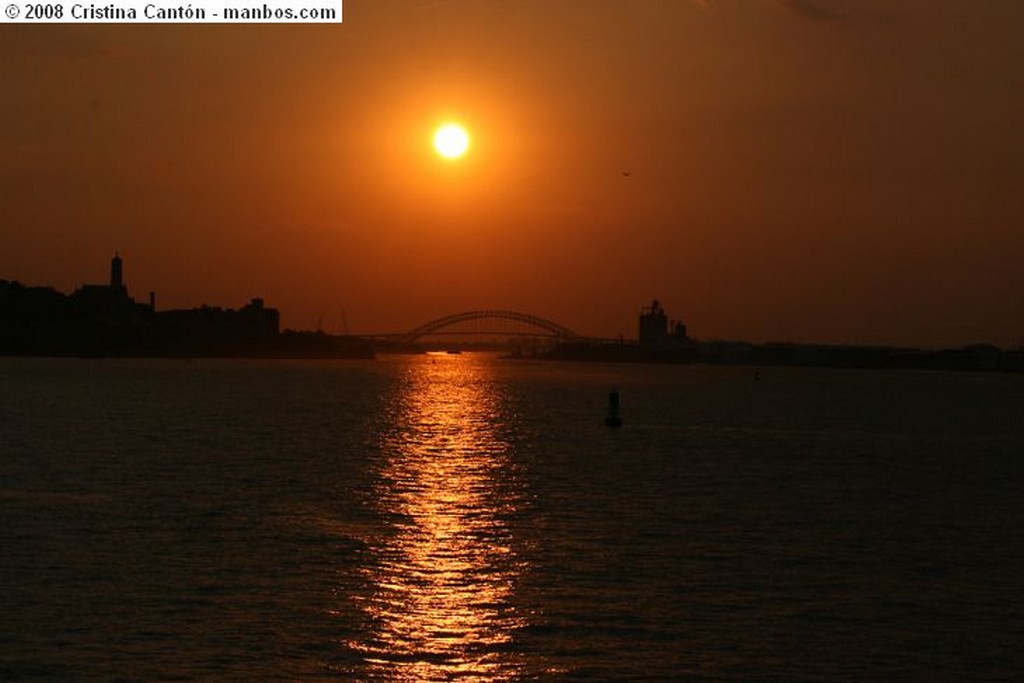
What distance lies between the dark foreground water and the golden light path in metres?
0.10

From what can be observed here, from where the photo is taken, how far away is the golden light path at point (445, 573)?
21609mm

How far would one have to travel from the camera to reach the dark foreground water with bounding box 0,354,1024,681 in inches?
869

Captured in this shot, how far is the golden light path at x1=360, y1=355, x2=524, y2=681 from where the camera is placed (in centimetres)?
2161

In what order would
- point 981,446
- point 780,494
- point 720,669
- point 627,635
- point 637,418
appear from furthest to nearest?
point 637,418 < point 981,446 < point 780,494 < point 627,635 < point 720,669

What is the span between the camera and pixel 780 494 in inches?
1866

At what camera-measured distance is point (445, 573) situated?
29.0m

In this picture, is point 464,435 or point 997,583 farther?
point 464,435

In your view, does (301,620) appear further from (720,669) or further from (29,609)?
(720,669)

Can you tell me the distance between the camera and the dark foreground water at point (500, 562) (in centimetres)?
2206

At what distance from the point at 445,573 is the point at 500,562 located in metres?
2.03

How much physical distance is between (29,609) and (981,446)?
65084 millimetres

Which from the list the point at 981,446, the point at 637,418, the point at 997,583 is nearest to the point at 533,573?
the point at 997,583

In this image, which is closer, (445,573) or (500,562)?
(445,573)

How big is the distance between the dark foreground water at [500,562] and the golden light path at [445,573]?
0.10 metres
